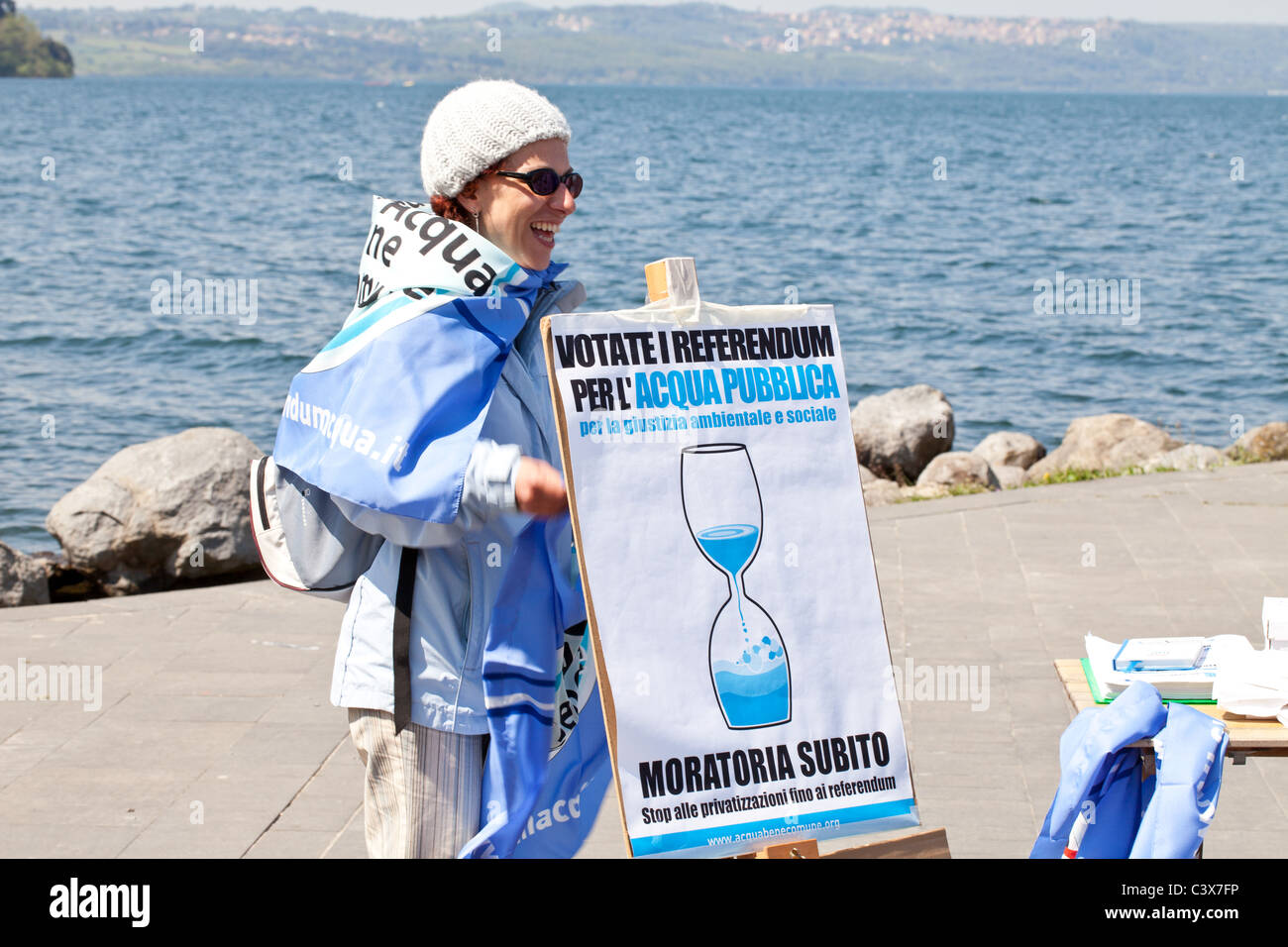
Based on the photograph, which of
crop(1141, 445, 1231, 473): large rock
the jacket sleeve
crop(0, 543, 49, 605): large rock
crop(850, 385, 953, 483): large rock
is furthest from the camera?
crop(850, 385, 953, 483): large rock

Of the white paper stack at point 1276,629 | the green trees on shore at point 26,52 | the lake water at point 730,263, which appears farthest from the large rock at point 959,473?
the green trees on shore at point 26,52

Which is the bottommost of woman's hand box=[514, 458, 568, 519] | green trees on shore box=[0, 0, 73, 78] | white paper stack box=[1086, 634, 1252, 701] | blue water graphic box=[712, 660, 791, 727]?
white paper stack box=[1086, 634, 1252, 701]

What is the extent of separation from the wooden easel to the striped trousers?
0.28 m

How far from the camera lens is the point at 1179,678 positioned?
3076 mm

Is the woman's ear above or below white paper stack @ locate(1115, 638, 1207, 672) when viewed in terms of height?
above

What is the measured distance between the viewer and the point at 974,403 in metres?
17.9

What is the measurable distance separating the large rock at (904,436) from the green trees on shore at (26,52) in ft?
434

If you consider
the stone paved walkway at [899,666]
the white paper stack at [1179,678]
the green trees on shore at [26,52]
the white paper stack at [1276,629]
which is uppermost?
the green trees on shore at [26,52]

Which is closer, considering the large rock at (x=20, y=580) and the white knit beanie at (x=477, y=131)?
the white knit beanie at (x=477, y=131)

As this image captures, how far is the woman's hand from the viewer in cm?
238

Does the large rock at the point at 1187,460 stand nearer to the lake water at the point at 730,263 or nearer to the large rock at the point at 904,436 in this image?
the large rock at the point at 904,436

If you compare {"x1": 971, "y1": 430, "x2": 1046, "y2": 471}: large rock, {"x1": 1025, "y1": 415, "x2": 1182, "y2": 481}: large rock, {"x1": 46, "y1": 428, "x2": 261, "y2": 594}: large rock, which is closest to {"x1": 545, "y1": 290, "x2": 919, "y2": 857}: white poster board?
{"x1": 46, "y1": 428, "x2": 261, "y2": 594}: large rock

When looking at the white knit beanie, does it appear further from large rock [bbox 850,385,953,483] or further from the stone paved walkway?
large rock [bbox 850,385,953,483]

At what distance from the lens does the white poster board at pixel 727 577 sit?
8.09ft
